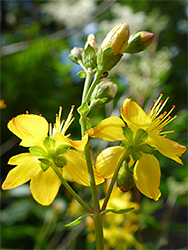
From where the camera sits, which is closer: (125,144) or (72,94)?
(125,144)

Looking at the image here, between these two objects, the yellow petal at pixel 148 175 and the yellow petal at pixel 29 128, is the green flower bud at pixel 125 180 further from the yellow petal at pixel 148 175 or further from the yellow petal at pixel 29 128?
the yellow petal at pixel 29 128

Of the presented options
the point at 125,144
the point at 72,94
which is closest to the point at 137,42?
the point at 125,144

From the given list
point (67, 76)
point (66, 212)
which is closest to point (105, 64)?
point (66, 212)

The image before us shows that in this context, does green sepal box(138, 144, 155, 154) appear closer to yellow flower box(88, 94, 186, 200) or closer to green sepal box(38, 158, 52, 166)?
yellow flower box(88, 94, 186, 200)

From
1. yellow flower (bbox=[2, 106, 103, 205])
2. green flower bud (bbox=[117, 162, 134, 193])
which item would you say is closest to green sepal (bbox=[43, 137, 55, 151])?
yellow flower (bbox=[2, 106, 103, 205])

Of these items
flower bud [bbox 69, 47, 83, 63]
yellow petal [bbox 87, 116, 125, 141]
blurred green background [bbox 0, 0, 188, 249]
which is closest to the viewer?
yellow petal [bbox 87, 116, 125, 141]

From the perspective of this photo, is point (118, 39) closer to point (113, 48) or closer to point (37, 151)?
point (113, 48)

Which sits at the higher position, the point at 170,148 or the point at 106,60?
the point at 106,60
